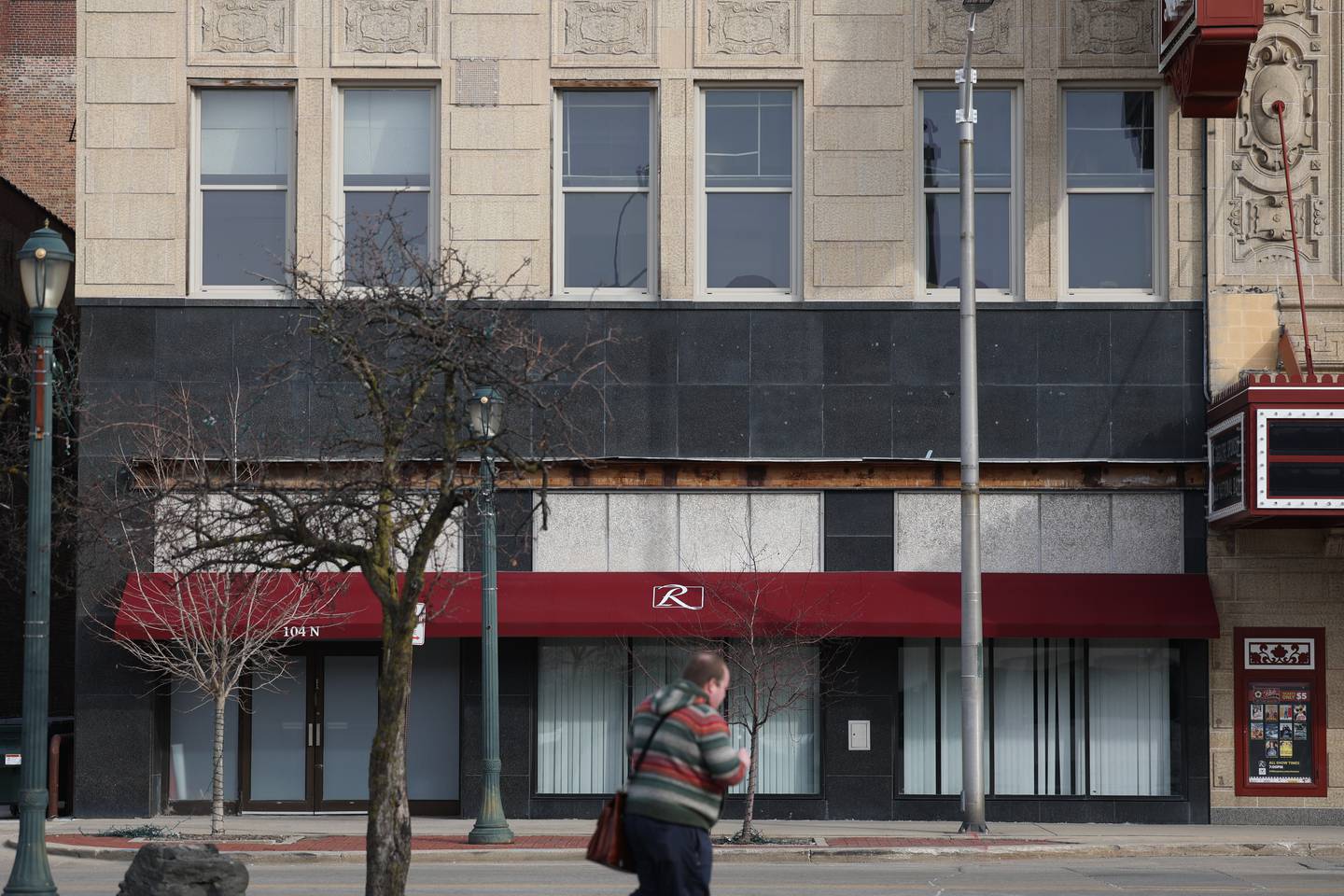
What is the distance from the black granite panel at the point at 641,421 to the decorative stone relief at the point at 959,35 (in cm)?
568

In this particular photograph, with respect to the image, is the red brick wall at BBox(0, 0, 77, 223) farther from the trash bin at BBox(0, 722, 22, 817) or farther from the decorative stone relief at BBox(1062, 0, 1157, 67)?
the decorative stone relief at BBox(1062, 0, 1157, 67)

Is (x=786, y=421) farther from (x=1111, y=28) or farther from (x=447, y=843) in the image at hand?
(x=447, y=843)

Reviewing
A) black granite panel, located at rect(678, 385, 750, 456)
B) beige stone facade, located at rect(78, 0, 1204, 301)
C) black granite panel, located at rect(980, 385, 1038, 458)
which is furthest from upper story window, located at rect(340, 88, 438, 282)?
black granite panel, located at rect(980, 385, 1038, 458)

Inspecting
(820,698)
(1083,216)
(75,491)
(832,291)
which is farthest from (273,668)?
(1083,216)

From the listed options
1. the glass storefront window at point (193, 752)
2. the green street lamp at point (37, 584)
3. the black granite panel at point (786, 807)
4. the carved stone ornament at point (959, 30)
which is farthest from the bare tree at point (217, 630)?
the carved stone ornament at point (959, 30)

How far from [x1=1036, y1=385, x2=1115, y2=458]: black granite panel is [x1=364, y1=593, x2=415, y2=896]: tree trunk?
13.0m

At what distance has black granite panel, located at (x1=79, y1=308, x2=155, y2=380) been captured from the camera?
23.7m

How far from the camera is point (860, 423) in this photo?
23.7 m

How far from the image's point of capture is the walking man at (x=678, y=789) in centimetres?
907

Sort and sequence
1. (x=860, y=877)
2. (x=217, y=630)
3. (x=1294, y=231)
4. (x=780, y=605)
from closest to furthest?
(x=860, y=877) → (x=217, y=630) → (x=780, y=605) → (x=1294, y=231)

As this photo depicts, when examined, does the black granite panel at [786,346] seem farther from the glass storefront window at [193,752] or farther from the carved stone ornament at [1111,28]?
the glass storefront window at [193,752]

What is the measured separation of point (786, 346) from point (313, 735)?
26.4 feet

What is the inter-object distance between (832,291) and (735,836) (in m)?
7.42

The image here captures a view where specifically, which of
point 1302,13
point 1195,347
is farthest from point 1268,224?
point 1302,13
